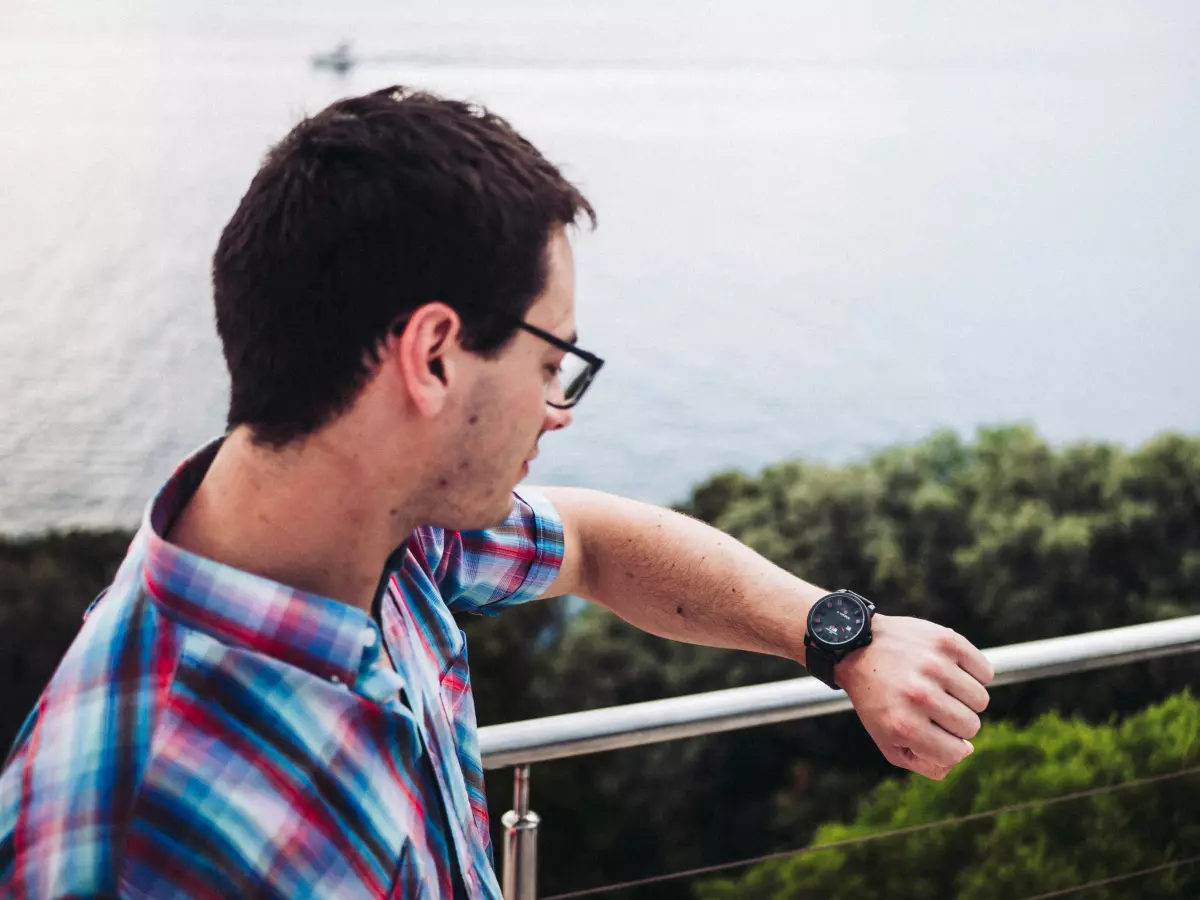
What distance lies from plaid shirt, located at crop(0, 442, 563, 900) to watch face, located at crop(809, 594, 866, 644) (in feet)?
1.58

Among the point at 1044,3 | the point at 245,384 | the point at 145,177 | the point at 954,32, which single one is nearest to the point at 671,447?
the point at 145,177

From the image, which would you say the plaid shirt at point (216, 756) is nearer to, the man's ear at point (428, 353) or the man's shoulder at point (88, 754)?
the man's shoulder at point (88, 754)

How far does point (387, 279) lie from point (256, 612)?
0.93ft

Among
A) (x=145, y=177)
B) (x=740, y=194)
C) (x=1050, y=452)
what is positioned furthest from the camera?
(x=740, y=194)

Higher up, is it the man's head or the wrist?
the man's head

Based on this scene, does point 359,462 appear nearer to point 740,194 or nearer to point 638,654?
point 638,654

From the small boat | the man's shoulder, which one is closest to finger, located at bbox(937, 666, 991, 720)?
the man's shoulder

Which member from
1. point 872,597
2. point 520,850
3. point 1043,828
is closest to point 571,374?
point 520,850

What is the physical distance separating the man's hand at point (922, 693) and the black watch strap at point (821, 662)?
0.04 meters

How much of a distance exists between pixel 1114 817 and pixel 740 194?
555cm

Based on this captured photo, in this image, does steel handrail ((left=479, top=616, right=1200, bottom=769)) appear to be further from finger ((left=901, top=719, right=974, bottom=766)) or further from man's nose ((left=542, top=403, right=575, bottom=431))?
man's nose ((left=542, top=403, right=575, bottom=431))

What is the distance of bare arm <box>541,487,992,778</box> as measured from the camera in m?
1.26

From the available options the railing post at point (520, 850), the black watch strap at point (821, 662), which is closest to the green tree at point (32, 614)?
the railing post at point (520, 850)

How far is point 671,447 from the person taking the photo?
680 centimetres
